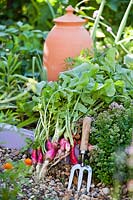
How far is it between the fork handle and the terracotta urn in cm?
84

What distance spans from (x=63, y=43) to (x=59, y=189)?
1.17 metres

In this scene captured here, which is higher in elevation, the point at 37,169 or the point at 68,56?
the point at 68,56

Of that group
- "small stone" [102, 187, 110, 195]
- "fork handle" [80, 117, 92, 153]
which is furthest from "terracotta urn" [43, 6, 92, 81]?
"small stone" [102, 187, 110, 195]

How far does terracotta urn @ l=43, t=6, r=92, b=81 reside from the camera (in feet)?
11.2

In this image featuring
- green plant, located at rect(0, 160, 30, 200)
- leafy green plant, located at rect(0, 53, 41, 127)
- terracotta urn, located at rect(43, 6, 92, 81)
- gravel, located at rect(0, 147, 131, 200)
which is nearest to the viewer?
green plant, located at rect(0, 160, 30, 200)

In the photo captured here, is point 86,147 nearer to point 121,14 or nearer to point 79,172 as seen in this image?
point 79,172

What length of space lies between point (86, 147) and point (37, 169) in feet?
0.81

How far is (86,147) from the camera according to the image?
101 inches

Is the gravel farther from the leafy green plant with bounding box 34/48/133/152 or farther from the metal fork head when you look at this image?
the leafy green plant with bounding box 34/48/133/152

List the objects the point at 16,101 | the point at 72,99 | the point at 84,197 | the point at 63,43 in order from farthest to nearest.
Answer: the point at 63,43
the point at 16,101
the point at 72,99
the point at 84,197

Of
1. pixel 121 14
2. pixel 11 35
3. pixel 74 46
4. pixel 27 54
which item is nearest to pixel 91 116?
pixel 74 46

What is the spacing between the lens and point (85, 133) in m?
2.59

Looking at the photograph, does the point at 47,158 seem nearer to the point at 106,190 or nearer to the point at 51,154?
the point at 51,154

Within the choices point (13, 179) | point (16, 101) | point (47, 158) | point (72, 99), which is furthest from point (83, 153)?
point (16, 101)
